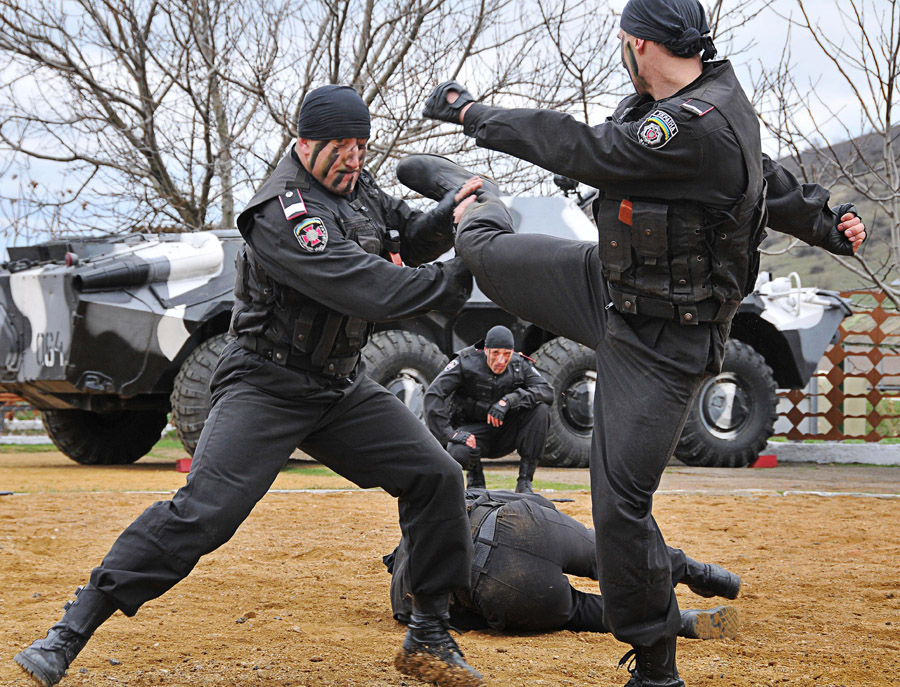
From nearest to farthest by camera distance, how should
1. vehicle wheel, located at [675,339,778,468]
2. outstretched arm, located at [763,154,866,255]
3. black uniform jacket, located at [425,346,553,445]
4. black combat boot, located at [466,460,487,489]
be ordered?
outstretched arm, located at [763,154,866,255]
black combat boot, located at [466,460,487,489]
black uniform jacket, located at [425,346,553,445]
vehicle wheel, located at [675,339,778,468]

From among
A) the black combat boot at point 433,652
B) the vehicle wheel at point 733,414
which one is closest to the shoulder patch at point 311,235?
the black combat boot at point 433,652

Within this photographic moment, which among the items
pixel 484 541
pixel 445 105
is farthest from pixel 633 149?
pixel 484 541

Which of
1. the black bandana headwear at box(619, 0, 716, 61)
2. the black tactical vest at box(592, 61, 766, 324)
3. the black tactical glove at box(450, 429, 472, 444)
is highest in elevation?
the black bandana headwear at box(619, 0, 716, 61)

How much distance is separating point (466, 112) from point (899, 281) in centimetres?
991

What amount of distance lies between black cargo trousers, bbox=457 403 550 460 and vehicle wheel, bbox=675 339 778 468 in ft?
13.1

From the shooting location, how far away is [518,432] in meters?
8.84

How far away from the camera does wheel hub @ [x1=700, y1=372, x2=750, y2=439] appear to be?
12.4 meters

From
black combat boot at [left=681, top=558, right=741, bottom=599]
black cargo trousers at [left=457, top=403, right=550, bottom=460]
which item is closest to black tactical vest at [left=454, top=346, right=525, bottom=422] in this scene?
black cargo trousers at [left=457, top=403, right=550, bottom=460]

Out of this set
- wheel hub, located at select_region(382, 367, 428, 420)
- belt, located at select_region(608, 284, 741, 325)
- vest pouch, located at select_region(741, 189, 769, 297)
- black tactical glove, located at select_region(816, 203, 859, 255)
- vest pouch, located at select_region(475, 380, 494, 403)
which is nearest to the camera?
belt, located at select_region(608, 284, 741, 325)

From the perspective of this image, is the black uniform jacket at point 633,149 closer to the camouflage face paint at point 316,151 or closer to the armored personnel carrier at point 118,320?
the camouflage face paint at point 316,151

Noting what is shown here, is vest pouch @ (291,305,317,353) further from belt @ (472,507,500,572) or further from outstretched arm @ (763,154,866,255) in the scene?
outstretched arm @ (763,154,866,255)

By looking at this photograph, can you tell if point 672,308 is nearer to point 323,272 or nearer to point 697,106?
point 697,106

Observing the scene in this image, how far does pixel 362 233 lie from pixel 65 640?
1.65m

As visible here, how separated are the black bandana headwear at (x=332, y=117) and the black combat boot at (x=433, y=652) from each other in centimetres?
165
